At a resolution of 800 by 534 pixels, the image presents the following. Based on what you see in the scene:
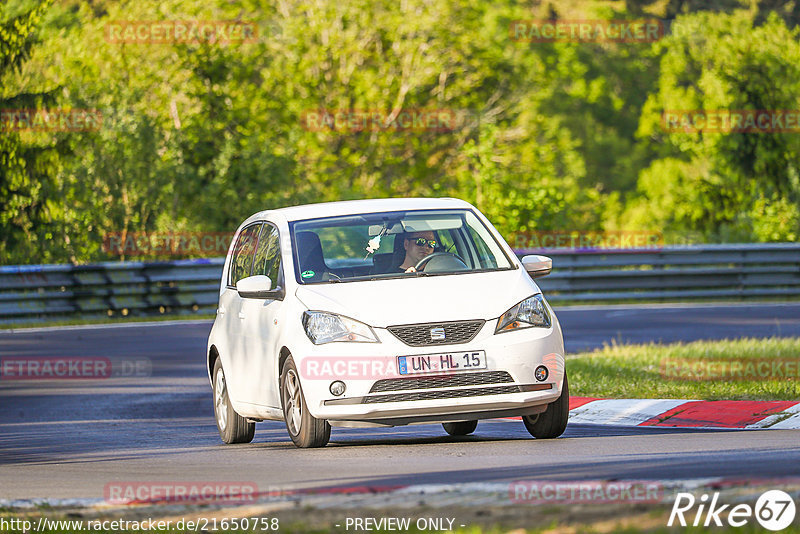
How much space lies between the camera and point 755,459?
26.5ft

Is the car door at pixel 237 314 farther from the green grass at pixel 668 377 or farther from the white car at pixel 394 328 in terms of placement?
the green grass at pixel 668 377

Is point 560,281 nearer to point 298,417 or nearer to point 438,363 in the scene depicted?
point 298,417

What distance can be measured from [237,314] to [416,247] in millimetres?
1525

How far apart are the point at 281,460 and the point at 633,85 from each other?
65423 millimetres

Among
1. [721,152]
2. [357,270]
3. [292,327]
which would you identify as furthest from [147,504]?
[721,152]

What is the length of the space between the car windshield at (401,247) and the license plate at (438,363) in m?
0.94

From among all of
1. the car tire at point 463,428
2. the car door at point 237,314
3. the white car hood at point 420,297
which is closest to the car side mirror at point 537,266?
the white car hood at point 420,297

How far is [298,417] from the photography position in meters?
10.0

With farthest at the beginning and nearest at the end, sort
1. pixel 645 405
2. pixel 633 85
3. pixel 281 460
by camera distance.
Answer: pixel 633 85 < pixel 645 405 < pixel 281 460

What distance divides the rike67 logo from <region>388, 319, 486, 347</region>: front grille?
3.39 meters

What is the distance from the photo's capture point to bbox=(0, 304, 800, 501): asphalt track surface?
25.7 ft

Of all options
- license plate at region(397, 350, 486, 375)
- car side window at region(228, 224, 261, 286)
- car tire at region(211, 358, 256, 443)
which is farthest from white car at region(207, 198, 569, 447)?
car side window at region(228, 224, 261, 286)

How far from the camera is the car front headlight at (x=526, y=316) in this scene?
9.73m

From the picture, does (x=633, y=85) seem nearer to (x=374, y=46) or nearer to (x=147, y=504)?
(x=374, y=46)
